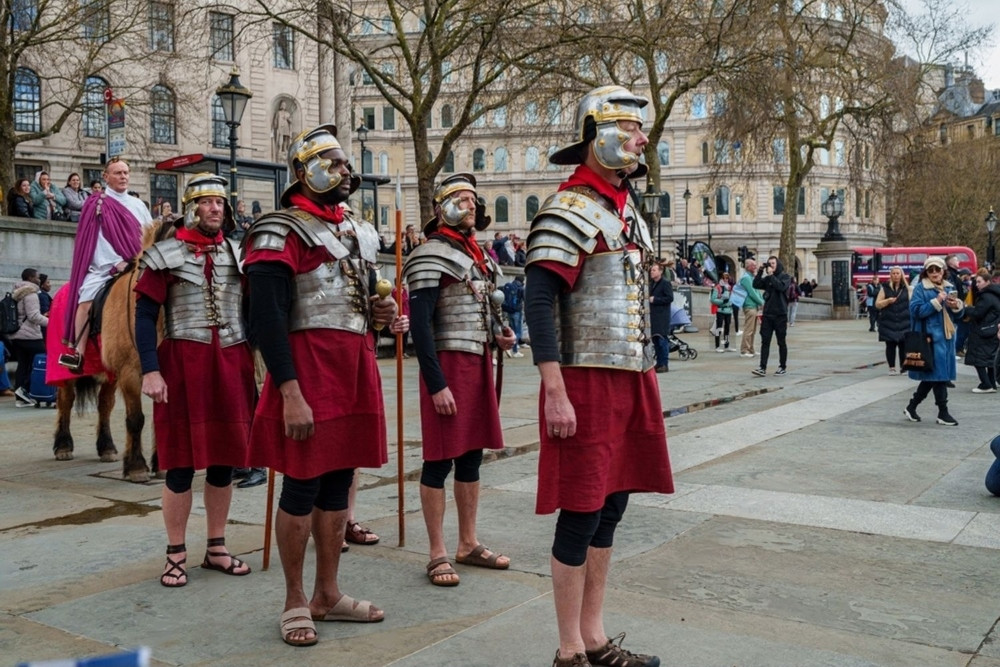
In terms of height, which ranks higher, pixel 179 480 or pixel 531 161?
pixel 531 161

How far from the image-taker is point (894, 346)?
17.3 metres

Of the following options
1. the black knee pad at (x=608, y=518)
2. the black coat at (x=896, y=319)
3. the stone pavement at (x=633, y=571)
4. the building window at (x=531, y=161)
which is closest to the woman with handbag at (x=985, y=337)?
the black coat at (x=896, y=319)

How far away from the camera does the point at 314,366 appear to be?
431 cm

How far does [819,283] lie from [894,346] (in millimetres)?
30215

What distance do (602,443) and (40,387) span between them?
1109 cm

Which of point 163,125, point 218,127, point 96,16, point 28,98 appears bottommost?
point 163,125

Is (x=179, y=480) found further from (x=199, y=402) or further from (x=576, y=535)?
(x=576, y=535)

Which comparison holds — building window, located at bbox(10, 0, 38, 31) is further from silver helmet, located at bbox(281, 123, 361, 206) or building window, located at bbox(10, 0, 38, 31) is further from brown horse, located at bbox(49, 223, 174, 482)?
silver helmet, located at bbox(281, 123, 361, 206)

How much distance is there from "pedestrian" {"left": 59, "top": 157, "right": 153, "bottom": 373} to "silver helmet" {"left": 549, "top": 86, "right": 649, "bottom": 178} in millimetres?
5172

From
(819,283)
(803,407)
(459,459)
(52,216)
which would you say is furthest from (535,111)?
(459,459)

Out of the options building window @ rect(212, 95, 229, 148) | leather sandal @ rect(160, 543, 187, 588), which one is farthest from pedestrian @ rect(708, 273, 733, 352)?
building window @ rect(212, 95, 229, 148)

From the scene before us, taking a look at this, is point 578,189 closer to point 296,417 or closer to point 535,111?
point 296,417

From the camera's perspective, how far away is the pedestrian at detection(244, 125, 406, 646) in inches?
165

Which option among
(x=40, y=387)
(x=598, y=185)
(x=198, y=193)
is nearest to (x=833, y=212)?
(x=40, y=387)
